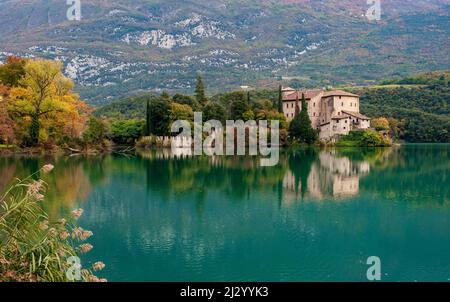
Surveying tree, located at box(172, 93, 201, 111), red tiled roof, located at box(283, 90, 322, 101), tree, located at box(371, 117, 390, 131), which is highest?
red tiled roof, located at box(283, 90, 322, 101)

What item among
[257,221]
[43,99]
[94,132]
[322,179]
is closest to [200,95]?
[94,132]

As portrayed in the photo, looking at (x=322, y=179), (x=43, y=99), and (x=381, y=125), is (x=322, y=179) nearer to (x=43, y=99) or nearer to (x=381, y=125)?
(x=43, y=99)

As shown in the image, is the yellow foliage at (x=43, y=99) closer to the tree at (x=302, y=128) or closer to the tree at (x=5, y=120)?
the tree at (x=5, y=120)

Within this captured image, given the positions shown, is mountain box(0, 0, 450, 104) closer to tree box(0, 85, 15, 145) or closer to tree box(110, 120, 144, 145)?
tree box(110, 120, 144, 145)

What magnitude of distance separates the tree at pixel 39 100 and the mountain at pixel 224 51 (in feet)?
271

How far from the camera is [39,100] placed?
3853 cm

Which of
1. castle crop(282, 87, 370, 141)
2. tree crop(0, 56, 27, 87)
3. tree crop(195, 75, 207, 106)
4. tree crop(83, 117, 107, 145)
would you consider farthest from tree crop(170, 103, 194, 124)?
tree crop(0, 56, 27, 87)

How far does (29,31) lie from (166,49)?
53.2 meters

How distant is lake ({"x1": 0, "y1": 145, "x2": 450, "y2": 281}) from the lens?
34.4 feet

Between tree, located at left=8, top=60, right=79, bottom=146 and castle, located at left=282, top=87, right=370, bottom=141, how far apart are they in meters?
29.9

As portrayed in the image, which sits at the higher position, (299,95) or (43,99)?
(299,95)

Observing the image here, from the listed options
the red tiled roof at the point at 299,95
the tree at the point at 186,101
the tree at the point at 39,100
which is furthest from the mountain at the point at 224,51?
the tree at the point at 39,100

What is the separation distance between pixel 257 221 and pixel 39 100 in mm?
28946

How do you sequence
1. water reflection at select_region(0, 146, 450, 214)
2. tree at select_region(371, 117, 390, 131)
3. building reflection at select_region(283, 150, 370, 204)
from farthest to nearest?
1. tree at select_region(371, 117, 390, 131)
2. building reflection at select_region(283, 150, 370, 204)
3. water reflection at select_region(0, 146, 450, 214)
